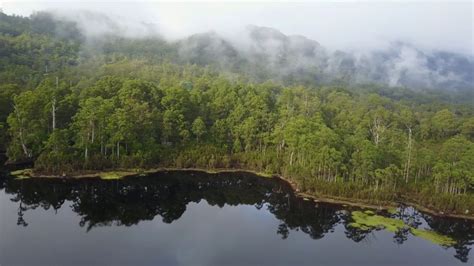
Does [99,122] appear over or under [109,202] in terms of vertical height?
over

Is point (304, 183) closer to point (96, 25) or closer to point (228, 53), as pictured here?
point (228, 53)

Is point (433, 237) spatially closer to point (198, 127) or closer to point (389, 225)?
point (389, 225)

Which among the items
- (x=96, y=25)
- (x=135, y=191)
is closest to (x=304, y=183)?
(x=135, y=191)

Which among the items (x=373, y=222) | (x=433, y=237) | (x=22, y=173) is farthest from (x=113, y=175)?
(x=433, y=237)

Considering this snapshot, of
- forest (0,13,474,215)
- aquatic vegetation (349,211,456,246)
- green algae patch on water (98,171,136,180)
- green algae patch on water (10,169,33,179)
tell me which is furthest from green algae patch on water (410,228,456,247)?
green algae patch on water (10,169,33,179)

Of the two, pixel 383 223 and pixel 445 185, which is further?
pixel 445 185

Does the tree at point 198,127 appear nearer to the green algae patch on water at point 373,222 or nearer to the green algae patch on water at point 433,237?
the green algae patch on water at point 373,222

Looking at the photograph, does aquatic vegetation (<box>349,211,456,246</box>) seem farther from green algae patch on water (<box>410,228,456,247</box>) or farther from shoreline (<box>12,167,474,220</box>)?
shoreline (<box>12,167,474,220</box>)
